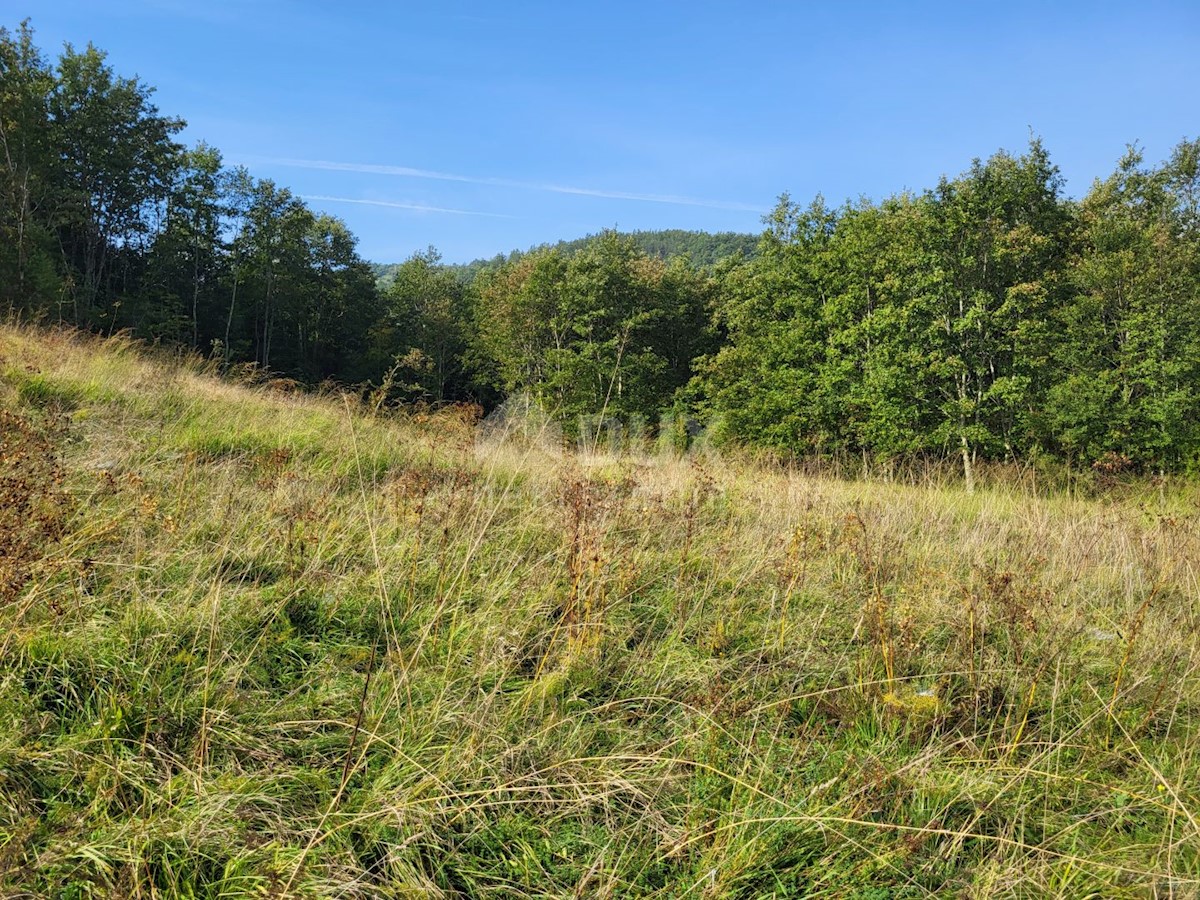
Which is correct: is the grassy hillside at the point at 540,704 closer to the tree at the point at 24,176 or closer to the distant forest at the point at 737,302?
the distant forest at the point at 737,302

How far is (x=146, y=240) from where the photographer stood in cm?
3822

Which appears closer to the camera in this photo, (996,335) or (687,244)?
(996,335)

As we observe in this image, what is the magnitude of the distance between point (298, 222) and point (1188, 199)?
47116mm

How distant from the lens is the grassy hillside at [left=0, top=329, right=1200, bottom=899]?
1.82m

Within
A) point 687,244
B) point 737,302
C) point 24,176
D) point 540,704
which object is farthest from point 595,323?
point 687,244

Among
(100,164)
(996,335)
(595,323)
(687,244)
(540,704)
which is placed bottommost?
(540,704)

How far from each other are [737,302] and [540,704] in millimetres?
30575

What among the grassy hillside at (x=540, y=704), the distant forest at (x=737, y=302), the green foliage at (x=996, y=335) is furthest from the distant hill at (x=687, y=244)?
the grassy hillside at (x=540, y=704)

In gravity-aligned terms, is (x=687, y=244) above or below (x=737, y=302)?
above

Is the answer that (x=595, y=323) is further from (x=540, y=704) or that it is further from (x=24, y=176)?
(x=540, y=704)

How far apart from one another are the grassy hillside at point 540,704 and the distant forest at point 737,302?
4.68ft

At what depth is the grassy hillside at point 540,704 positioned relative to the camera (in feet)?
5.98

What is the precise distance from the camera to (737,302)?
3119 centimetres

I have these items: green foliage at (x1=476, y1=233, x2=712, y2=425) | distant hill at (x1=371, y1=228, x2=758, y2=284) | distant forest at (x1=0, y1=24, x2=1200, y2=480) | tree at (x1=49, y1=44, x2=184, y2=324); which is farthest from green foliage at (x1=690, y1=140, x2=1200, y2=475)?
distant hill at (x1=371, y1=228, x2=758, y2=284)
